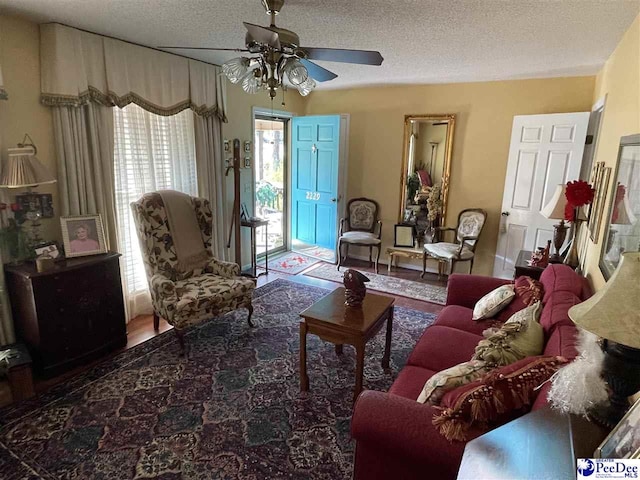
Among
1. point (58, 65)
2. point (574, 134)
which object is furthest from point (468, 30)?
point (58, 65)

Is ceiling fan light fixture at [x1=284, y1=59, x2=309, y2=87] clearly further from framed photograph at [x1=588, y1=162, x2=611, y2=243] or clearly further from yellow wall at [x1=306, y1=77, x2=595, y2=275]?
yellow wall at [x1=306, y1=77, x2=595, y2=275]

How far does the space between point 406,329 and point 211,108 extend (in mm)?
3026

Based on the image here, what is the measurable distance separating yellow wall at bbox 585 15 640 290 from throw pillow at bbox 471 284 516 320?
49 cm

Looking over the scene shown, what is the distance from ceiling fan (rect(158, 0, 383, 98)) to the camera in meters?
1.93

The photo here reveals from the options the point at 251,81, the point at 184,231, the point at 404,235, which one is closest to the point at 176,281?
the point at 184,231

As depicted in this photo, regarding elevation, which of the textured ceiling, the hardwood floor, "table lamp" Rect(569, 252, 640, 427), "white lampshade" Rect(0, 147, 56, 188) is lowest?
the hardwood floor

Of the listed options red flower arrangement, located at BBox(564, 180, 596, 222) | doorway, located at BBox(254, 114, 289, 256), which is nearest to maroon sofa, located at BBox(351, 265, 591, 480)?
red flower arrangement, located at BBox(564, 180, 596, 222)

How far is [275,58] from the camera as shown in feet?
6.52

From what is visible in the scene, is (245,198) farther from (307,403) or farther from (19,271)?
(307,403)

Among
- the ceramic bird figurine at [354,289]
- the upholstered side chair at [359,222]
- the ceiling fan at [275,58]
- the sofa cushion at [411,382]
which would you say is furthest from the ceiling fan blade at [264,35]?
the upholstered side chair at [359,222]

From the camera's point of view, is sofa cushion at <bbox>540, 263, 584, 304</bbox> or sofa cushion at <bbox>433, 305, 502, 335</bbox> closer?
sofa cushion at <bbox>540, 263, 584, 304</bbox>

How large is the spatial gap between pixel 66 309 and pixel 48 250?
0.45m

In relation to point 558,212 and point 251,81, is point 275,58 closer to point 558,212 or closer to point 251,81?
point 251,81

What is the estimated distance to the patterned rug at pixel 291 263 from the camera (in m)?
5.09
